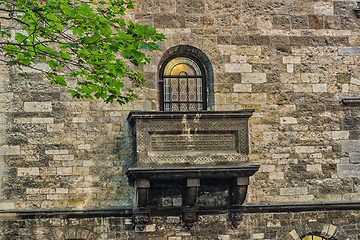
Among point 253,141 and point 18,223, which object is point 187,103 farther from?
point 18,223

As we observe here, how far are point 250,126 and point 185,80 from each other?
5.35 ft

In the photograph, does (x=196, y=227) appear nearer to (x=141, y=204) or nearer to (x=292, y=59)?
(x=141, y=204)

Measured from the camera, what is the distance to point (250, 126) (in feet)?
37.7

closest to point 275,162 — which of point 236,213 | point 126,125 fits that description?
point 236,213

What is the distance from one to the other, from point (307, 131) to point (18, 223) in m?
5.96

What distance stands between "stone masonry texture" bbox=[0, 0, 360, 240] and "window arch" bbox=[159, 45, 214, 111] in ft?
0.67

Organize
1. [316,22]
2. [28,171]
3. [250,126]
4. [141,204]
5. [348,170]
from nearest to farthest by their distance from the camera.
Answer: [141,204], [28,171], [250,126], [348,170], [316,22]

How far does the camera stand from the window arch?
Result: 11.6m

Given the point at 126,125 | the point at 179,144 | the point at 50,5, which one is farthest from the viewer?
the point at 126,125

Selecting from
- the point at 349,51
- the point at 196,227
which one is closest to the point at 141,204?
the point at 196,227

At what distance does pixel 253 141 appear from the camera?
1145 centimetres

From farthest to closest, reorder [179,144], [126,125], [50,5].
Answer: [126,125] → [179,144] → [50,5]

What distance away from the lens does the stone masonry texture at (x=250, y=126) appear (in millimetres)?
10984

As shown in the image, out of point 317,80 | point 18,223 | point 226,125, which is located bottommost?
point 18,223
